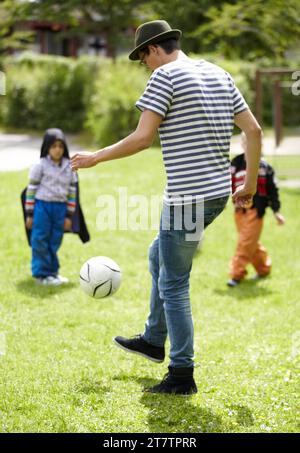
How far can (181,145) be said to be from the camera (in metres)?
4.20

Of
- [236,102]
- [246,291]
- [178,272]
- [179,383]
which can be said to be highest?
[236,102]

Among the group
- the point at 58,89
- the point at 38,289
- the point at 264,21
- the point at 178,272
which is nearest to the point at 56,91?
the point at 58,89

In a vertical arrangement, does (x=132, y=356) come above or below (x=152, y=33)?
below

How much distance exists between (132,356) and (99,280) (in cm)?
60

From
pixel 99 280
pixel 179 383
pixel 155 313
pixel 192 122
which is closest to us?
pixel 192 122

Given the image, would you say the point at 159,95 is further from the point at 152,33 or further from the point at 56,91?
the point at 56,91

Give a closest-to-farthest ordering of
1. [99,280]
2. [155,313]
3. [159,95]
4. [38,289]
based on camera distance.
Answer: [159,95]
[155,313]
[99,280]
[38,289]

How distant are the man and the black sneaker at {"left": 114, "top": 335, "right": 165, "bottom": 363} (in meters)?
0.41

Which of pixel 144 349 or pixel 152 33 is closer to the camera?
pixel 152 33

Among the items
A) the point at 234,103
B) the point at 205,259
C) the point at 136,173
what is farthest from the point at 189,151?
the point at 136,173

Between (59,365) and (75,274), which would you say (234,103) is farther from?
(75,274)

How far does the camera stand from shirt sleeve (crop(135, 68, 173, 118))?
407 centimetres

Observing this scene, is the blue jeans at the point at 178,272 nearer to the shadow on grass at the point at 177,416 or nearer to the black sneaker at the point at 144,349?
the shadow on grass at the point at 177,416

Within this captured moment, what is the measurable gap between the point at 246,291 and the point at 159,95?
4.04 m
